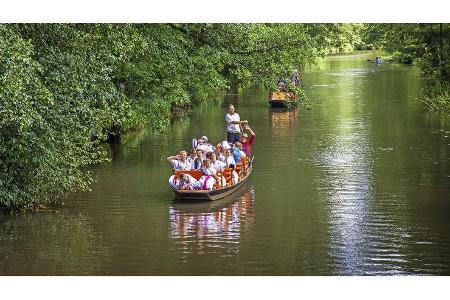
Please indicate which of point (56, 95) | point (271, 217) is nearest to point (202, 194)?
point (271, 217)

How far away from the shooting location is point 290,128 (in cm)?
2602

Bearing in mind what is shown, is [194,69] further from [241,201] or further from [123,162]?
[241,201]

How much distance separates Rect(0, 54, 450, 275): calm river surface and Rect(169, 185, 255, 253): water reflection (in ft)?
0.06

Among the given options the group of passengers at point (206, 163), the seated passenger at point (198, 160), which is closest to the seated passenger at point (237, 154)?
the group of passengers at point (206, 163)

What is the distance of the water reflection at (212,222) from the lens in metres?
12.4

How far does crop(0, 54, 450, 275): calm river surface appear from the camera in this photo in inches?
449

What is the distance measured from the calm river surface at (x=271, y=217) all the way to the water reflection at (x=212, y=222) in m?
0.02

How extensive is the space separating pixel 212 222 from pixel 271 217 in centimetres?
90

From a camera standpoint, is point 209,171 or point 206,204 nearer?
point 206,204

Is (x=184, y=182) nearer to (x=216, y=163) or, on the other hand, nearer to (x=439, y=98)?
(x=216, y=163)

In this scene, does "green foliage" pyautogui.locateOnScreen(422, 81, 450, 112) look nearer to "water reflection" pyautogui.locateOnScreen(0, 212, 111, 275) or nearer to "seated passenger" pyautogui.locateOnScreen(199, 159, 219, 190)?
"seated passenger" pyautogui.locateOnScreen(199, 159, 219, 190)

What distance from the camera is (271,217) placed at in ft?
46.3
